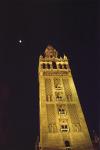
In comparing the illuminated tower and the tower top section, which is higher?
the tower top section

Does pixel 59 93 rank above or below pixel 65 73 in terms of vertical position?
below

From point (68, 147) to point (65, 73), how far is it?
55.1 feet

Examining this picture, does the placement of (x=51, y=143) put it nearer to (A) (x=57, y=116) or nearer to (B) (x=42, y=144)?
(B) (x=42, y=144)

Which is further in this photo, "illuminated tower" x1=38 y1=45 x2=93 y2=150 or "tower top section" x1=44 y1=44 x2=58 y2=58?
"tower top section" x1=44 y1=44 x2=58 y2=58

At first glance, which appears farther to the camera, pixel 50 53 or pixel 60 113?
pixel 50 53

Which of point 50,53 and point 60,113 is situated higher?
point 50,53

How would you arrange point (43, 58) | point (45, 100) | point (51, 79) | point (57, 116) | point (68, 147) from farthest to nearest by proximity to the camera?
1. point (43, 58)
2. point (51, 79)
3. point (45, 100)
4. point (57, 116)
5. point (68, 147)

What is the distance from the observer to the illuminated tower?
43156mm

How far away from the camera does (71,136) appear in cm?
4409

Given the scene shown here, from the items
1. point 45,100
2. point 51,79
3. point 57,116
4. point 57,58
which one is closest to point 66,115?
point 57,116

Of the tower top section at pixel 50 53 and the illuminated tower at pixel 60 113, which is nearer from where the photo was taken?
the illuminated tower at pixel 60 113

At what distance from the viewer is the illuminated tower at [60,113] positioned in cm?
4316

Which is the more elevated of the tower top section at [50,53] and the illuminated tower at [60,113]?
the tower top section at [50,53]

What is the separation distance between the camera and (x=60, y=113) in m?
47.6
